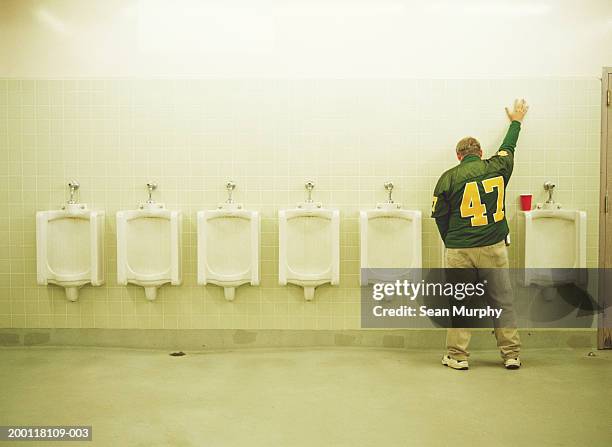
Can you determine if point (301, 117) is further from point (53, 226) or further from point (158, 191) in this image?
point (53, 226)

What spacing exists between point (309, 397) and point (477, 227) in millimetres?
1479

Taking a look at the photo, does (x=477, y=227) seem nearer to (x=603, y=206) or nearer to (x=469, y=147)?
(x=469, y=147)

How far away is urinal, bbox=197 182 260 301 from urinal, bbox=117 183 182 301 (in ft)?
0.75

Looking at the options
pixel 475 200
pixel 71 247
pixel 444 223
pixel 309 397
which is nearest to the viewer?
pixel 309 397

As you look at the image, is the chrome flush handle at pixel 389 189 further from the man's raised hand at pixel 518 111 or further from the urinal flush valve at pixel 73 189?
the urinal flush valve at pixel 73 189

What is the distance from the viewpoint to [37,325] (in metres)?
4.43

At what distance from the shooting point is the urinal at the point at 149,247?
4.16 meters

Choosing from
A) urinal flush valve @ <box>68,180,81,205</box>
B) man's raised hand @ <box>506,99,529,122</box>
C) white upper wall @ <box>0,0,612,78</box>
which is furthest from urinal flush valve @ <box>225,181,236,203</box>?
man's raised hand @ <box>506,99,529,122</box>

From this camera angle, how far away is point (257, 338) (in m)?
4.40

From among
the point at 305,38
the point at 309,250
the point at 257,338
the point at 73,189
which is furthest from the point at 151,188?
the point at 305,38

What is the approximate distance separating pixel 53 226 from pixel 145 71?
4.24 feet

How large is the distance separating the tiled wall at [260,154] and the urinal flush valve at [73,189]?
0.16 feet

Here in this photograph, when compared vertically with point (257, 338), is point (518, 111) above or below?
above

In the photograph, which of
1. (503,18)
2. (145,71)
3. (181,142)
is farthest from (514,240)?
(145,71)
